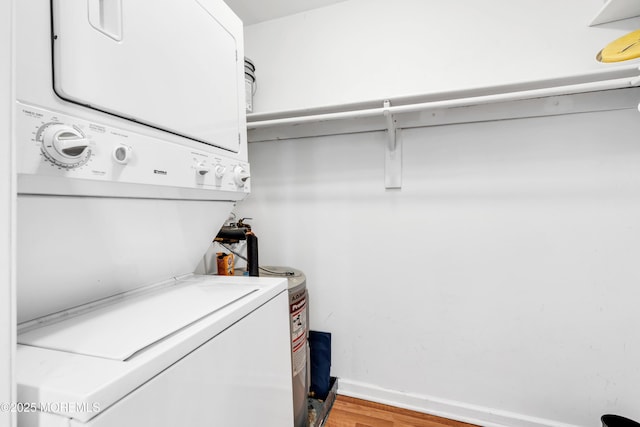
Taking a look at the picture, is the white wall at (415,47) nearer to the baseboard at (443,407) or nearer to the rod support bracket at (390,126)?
the rod support bracket at (390,126)

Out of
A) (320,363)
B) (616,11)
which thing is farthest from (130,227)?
(616,11)

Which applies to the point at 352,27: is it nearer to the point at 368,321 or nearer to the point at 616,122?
the point at 616,122

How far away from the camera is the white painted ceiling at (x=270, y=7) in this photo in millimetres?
1884

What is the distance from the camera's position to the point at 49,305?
70 cm

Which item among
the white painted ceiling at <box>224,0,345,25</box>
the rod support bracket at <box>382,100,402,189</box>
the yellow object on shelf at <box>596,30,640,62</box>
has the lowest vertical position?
the rod support bracket at <box>382,100,402,189</box>

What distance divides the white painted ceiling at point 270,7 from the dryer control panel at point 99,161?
A: 153cm

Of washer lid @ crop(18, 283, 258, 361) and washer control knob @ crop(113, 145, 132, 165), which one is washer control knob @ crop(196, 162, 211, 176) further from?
washer lid @ crop(18, 283, 258, 361)

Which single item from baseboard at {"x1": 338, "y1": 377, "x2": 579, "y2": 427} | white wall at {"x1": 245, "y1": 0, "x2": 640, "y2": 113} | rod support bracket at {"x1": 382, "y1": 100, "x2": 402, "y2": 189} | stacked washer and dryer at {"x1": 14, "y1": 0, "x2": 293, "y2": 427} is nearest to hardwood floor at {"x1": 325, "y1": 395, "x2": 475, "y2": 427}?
baseboard at {"x1": 338, "y1": 377, "x2": 579, "y2": 427}

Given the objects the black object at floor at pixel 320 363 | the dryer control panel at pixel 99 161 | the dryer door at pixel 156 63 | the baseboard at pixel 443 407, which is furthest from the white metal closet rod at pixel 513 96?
the baseboard at pixel 443 407

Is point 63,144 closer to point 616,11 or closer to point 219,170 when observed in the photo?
point 219,170

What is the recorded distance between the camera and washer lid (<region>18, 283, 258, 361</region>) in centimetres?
56

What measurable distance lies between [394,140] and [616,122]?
1.13 meters

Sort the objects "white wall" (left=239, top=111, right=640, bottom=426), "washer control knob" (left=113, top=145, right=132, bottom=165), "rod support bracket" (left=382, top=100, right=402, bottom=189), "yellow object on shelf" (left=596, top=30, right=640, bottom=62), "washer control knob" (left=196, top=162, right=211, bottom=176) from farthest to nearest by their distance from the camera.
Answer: "rod support bracket" (left=382, top=100, right=402, bottom=189) → "white wall" (left=239, top=111, right=640, bottom=426) → "yellow object on shelf" (left=596, top=30, right=640, bottom=62) → "washer control knob" (left=196, top=162, right=211, bottom=176) → "washer control knob" (left=113, top=145, right=132, bottom=165)

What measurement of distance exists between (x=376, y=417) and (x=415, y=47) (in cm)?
236
